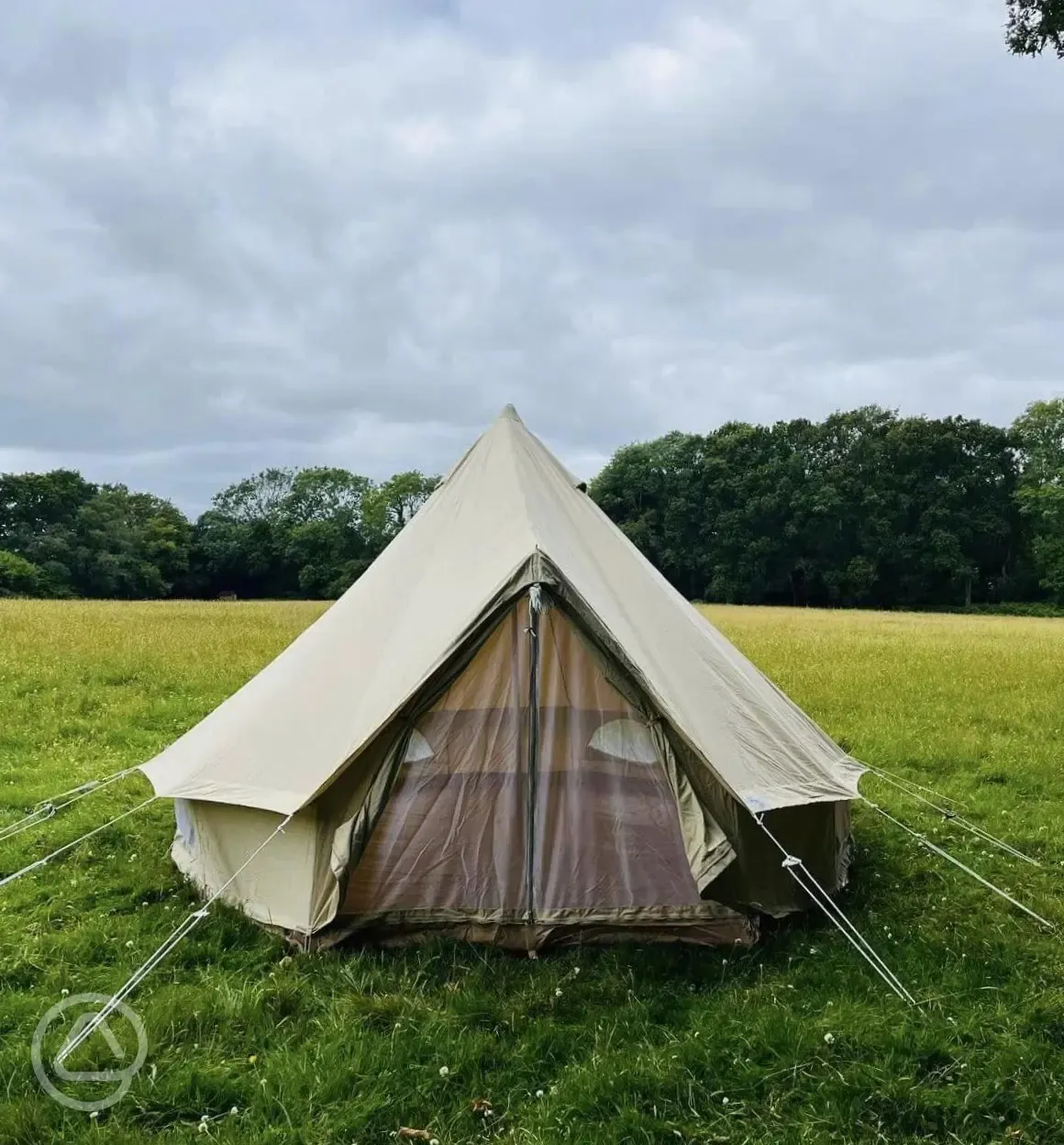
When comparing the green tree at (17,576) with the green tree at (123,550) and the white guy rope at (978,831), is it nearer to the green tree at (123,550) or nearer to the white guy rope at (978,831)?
the green tree at (123,550)

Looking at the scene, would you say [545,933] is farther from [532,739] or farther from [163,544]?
[163,544]

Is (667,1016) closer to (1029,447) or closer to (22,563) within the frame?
(22,563)

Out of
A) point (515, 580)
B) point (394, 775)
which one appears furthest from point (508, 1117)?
point (515, 580)

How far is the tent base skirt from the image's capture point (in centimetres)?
469

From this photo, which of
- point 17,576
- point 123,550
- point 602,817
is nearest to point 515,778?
point 602,817

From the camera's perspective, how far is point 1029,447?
2026 inches

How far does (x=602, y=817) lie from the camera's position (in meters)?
4.95

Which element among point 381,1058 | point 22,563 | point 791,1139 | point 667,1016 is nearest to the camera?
point 791,1139

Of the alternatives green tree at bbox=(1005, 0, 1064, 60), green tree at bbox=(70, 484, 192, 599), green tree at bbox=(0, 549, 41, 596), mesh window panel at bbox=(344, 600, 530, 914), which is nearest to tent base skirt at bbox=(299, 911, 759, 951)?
mesh window panel at bbox=(344, 600, 530, 914)

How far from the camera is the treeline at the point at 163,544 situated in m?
51.8

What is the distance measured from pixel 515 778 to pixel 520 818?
215mm

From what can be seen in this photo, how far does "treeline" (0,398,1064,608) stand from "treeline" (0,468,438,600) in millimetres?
121

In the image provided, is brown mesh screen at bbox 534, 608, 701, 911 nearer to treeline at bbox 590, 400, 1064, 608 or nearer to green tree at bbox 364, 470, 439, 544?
treeline at bbox 590, 400, 1064, 608

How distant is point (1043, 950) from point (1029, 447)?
5409cm
